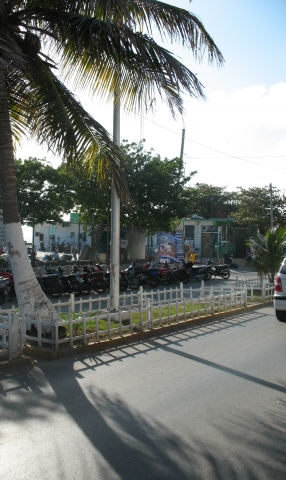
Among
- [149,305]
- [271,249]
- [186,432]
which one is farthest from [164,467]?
[271,249]

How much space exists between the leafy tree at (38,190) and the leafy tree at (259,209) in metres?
20.2

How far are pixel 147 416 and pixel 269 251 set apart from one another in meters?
13.4

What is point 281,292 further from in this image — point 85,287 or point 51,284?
point 85,287

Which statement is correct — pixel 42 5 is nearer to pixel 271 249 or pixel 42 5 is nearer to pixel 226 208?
pixel 271 249

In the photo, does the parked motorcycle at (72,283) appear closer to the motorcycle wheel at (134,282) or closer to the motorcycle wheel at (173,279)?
the motorcycle wheel at (134,282)

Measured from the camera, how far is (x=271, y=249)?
57.5 feet

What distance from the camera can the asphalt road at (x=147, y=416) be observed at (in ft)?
13.0

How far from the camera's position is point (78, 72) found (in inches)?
328

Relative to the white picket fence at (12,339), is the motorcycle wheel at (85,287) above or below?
below

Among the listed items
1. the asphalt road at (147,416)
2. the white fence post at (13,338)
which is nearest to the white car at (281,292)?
the asphalt road at (147,416)

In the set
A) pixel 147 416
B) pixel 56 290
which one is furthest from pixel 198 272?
Answer: pixel 147 416

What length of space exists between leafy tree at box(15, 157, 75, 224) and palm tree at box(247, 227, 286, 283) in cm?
1106

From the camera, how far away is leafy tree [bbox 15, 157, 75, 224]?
2445 centimetres

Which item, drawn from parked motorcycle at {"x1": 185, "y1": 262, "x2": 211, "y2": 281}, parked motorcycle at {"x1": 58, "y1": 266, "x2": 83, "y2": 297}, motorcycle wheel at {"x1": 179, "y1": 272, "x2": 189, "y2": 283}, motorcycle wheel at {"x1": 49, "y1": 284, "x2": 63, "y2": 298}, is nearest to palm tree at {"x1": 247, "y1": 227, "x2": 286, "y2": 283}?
motorcycle wheel at {"x1": 179, "y1": 272, "x2": 189, "y2": 283}
